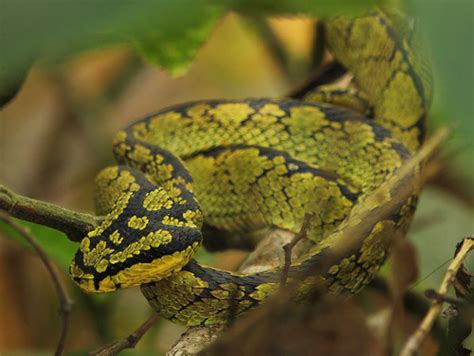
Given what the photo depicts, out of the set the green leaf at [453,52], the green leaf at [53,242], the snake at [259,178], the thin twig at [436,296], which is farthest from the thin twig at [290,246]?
the green leaf at [53,242]

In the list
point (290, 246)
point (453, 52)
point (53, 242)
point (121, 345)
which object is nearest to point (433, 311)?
point (290, 246)

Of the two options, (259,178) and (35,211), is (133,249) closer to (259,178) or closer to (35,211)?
(35,211)

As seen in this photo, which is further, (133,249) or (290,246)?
(133,249)

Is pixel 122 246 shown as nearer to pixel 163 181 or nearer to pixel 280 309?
pixel 163 181

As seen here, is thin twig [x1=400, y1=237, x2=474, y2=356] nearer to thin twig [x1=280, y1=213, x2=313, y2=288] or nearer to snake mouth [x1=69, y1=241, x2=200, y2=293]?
thin twig [x1=280, y1=213, x2=313, y2=288]

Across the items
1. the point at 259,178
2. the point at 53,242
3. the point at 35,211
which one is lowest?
the point at 53,242

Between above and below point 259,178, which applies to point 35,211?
above

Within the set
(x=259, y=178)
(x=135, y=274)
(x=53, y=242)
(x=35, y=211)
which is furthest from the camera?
(x=259, y=178)
